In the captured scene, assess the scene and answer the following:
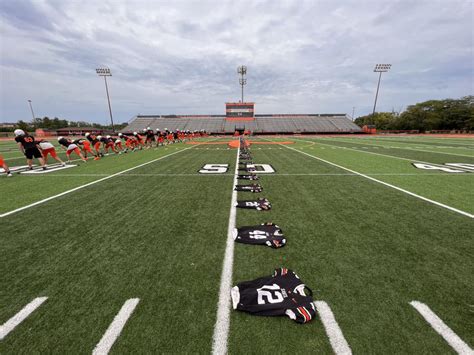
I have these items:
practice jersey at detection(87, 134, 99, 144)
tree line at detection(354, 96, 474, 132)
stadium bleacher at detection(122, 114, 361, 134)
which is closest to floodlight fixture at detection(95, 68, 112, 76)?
stadium bleacher at detection(122, 114, 361, 134)

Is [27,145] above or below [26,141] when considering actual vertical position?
below

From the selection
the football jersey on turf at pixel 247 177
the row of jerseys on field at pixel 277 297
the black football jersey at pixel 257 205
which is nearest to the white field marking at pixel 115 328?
the row of jerseys on field at pixel 277 297

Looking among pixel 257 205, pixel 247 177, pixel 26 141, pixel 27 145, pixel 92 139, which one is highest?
pixel 26 141

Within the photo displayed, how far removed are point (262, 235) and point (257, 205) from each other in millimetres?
1299

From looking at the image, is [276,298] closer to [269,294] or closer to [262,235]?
[269,294]

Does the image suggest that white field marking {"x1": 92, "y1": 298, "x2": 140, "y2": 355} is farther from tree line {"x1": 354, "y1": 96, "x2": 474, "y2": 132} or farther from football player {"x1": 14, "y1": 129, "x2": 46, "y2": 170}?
tree line {"x1": 354, "y1": 96, "x2": 474, "y2": 132}

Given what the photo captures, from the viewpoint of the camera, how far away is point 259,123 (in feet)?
237

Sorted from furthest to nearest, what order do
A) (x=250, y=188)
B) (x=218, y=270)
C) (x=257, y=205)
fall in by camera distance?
1. (x=250, y=188)
2. (x=257, y=205)
3. (x=218, y=270)

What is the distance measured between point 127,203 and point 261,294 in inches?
155

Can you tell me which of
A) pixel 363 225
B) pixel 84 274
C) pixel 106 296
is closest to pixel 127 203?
pixel 84 274

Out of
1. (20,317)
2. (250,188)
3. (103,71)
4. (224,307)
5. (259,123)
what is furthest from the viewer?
(259,123)

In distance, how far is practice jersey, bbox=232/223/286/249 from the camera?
319 cm

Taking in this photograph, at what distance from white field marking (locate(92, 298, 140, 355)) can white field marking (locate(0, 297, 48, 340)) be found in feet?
2.70

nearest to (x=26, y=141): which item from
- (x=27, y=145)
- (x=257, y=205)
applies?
(x=27, y=145)
